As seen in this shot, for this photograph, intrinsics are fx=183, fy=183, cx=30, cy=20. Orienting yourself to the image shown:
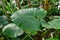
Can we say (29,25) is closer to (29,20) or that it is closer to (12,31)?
(29,20)

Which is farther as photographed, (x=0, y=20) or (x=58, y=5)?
(x=58, y=5)

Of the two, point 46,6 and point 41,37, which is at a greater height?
point 46,6

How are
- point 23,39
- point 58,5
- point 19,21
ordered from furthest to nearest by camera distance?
point 58,5
point 23,39
point 19,21

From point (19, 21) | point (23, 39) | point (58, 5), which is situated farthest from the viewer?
point (58, 5)

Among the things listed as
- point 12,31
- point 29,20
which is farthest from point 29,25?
point 12,31

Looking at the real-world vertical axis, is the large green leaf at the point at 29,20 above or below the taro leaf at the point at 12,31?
above

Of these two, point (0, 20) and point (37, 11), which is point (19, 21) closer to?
point (37, 11)

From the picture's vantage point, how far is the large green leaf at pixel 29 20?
0.99 metres

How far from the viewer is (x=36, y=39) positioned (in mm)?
1164

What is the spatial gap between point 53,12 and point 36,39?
0.32 metres

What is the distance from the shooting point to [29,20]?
1015 millimetres

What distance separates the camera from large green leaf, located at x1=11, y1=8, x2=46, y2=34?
99 cm

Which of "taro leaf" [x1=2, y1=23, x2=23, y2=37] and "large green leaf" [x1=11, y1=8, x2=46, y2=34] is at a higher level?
"large green leaf" [x1=11, y1=8, x2=46, y2=34]

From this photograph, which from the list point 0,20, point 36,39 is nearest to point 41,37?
point 36,39
